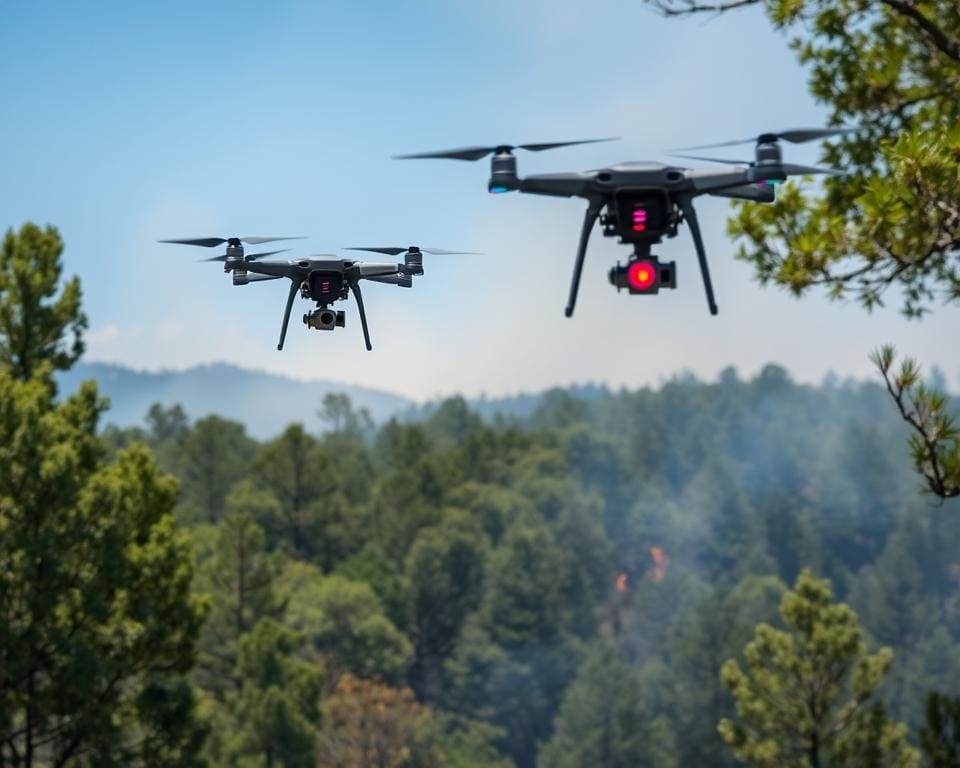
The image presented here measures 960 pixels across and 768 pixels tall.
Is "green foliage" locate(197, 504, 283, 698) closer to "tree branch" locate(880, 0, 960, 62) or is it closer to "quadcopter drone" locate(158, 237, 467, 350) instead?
"tree branch" locate(880, 0, 960, 62)

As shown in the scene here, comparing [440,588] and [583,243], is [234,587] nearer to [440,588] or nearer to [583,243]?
[440,588]

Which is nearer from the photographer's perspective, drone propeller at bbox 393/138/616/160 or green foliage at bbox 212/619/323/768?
drone propeller at bbox 393/138/616/160

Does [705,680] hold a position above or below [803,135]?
below

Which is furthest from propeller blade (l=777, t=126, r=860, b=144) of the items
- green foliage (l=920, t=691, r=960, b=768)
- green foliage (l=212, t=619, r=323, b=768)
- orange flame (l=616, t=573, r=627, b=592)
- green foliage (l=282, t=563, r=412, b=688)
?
orange flame (l=616, t=573, r=627, b=592)

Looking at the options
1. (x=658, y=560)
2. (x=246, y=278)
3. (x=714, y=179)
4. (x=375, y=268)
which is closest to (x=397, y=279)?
(x=375, y=268)

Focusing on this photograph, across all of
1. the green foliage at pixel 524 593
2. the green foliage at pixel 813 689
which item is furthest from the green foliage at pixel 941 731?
the green foliage at pixel 524 593
